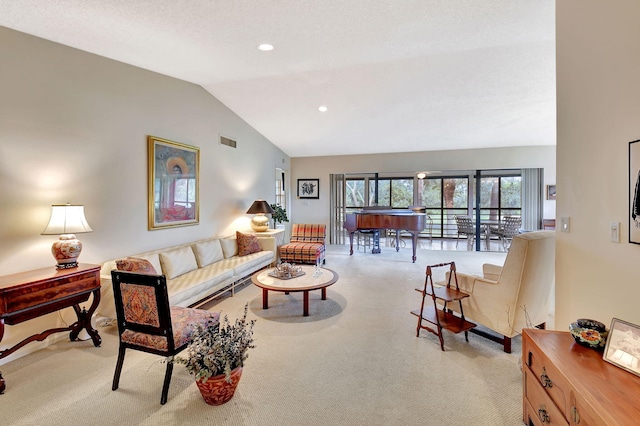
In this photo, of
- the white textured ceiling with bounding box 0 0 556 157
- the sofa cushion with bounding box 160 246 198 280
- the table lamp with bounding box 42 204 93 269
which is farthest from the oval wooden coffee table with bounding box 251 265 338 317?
the white textured ceiling with bounding box 0 0 556 157

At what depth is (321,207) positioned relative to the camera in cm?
848

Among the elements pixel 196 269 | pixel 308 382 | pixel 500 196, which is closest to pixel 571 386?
pixel 308 382

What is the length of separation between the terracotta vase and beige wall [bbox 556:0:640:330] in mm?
2397

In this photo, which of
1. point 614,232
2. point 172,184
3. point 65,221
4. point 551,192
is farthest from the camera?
point 551,192

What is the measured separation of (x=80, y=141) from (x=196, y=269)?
1.99m

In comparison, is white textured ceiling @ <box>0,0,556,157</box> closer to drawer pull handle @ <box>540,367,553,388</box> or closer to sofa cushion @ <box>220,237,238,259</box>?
sofa cushion @ <box>220,237,238,259</box>

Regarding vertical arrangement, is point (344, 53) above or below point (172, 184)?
above

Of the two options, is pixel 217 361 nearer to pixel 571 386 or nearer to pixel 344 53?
pixel 571 386

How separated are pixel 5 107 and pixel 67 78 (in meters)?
0.64

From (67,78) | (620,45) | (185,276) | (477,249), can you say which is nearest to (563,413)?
(620,45)

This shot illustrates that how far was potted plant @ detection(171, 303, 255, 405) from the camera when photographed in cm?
183

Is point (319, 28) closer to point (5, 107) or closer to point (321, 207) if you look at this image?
point (5, 107)

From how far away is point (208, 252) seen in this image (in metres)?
4.34

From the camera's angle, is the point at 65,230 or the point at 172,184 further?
the point at 172,184
